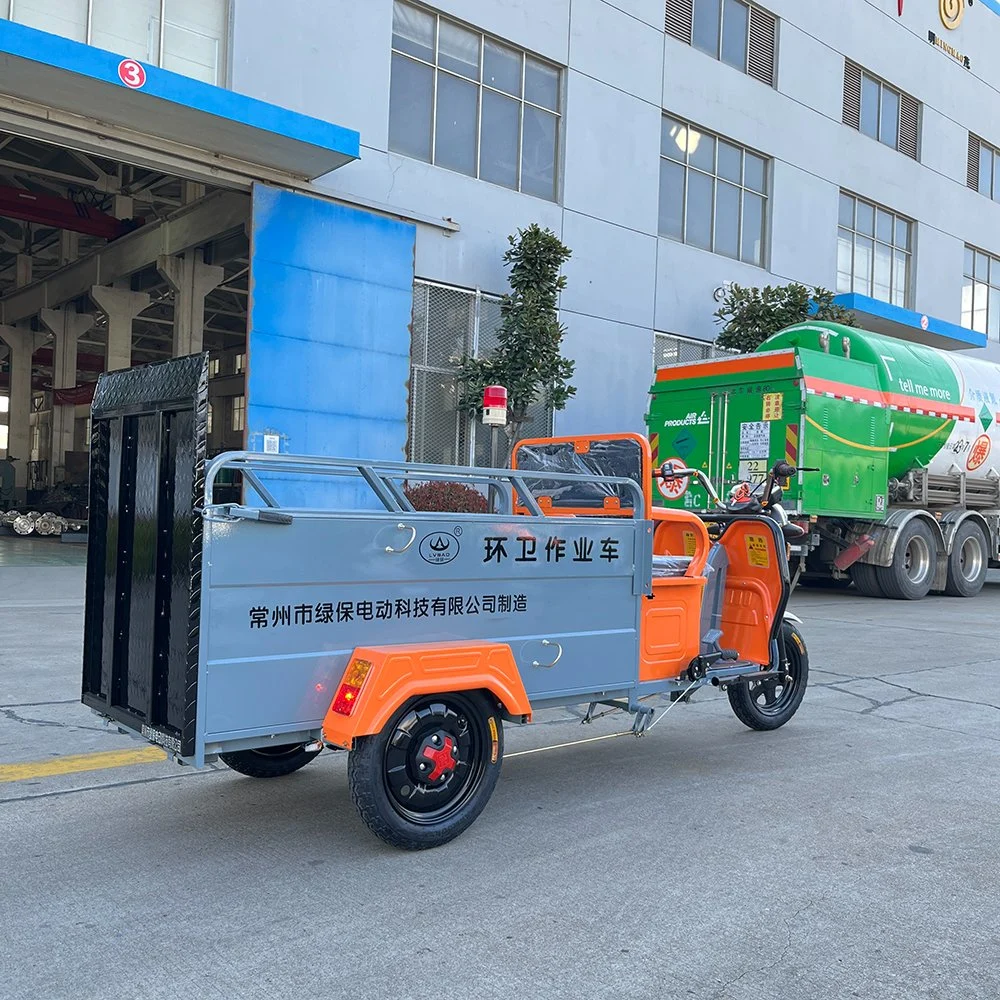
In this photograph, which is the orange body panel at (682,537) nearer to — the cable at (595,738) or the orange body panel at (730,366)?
the cable at (595,738)

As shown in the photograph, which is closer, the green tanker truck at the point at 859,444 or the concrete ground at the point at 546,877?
the concrete ground at the point at 546,877

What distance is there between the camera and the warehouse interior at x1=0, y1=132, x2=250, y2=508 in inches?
858

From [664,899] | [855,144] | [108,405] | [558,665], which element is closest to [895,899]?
[664,899]

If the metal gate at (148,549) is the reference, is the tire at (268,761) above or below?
below

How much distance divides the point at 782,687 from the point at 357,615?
11.8ft

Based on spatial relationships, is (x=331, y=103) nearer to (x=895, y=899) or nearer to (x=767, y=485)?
(x=767, y=485)

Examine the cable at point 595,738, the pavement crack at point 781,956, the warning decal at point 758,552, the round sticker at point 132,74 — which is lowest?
the pavement crack at point 781,956

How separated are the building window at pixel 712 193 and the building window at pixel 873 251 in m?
3.26

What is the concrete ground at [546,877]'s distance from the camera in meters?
3.15

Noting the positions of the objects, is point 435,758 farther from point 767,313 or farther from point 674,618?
point 767,313

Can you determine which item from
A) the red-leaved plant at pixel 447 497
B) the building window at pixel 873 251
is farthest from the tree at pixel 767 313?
the red-leaved plant at pixel 447 497

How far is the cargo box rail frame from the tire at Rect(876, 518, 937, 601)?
11.4m

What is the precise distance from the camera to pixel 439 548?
14.0 feet

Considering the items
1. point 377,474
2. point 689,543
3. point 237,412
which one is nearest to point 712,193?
point 689,543
